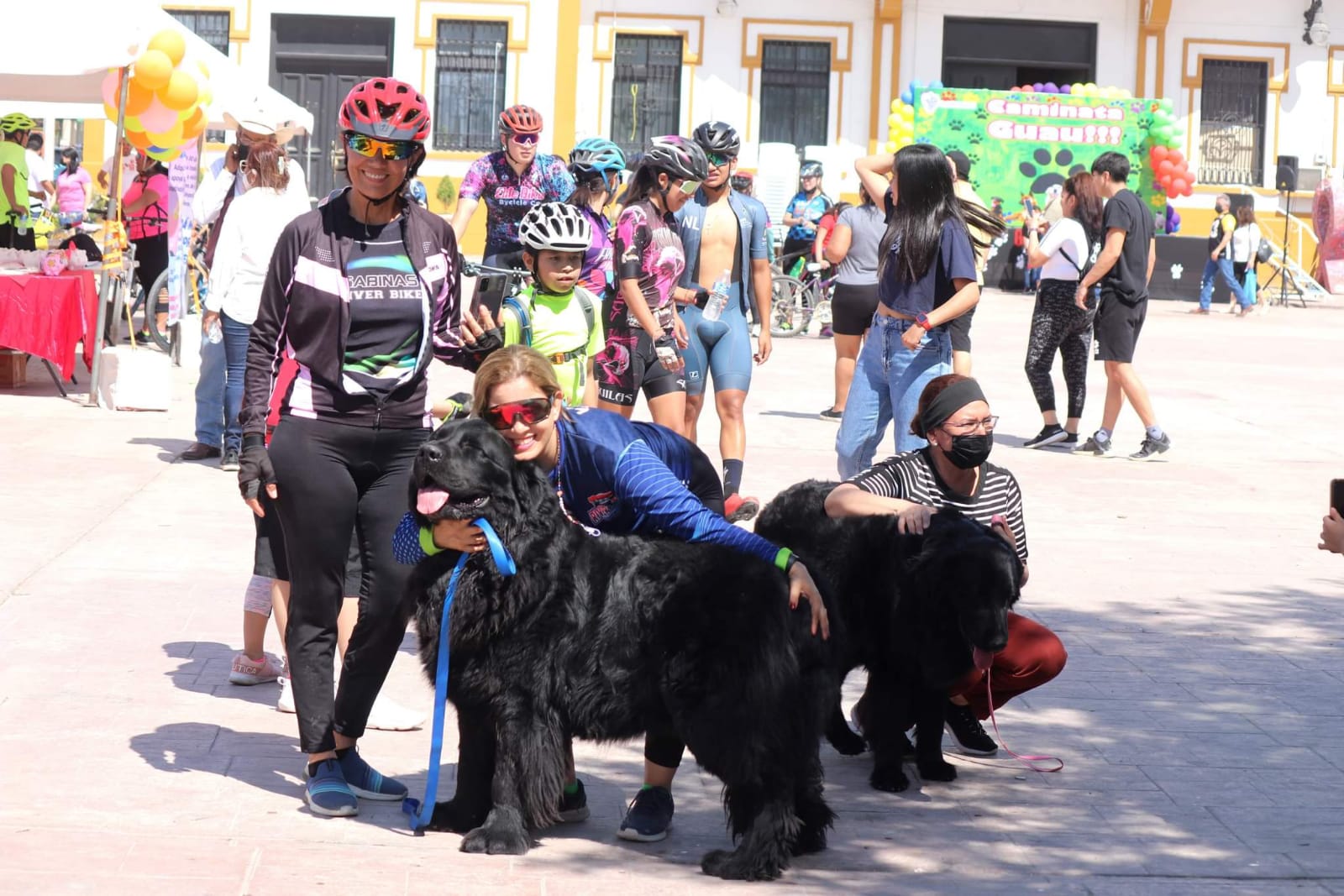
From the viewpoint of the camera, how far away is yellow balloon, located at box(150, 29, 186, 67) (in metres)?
13.2

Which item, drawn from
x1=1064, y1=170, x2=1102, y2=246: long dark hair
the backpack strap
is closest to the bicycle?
x1=1064, y1=170, x2=1102, y2=246: long dark hair

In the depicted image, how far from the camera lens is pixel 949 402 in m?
5.33

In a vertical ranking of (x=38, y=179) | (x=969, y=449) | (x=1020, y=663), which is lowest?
(x=1020, y=663)

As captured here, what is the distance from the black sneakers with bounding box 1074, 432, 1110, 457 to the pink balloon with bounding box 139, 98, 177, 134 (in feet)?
24.4

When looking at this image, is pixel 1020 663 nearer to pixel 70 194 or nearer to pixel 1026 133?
pixel 70 194

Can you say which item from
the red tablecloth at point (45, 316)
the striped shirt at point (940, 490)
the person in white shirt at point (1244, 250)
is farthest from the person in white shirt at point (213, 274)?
the person in white shirt at point (1244, 250)

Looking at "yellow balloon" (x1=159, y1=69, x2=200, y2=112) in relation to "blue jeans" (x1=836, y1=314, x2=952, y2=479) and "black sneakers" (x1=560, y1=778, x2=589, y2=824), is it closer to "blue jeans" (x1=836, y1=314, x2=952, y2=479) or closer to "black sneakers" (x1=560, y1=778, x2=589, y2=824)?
"blue jeans" (x1=836, y1=314, x2=952, y2=479)

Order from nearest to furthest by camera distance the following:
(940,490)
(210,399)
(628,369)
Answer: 1. (940,490)
2. (628,369)
3. (210,399)

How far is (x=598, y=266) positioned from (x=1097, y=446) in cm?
531

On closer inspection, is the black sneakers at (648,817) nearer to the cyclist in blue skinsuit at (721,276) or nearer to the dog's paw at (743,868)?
the dog's paw at (743,868)

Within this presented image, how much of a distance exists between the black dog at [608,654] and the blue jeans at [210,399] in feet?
19.9

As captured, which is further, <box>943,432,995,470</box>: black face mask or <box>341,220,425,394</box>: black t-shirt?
<box>943,432,995,470</box>: black face mask

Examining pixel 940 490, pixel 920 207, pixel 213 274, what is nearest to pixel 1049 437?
pixel 920 207

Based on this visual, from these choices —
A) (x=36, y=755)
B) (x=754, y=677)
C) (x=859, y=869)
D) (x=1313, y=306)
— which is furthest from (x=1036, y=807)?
(x=1313, y=306)
